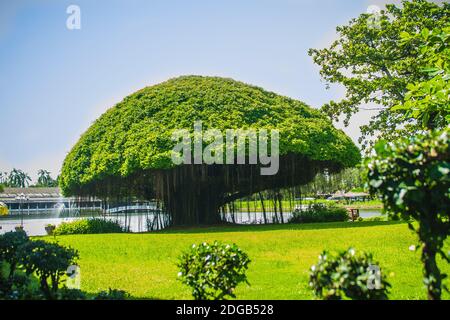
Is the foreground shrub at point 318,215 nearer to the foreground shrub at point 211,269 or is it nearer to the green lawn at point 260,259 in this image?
the green lawn at point 260,259

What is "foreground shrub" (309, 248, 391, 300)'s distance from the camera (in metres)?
4.39

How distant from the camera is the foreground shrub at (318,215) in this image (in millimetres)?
22094

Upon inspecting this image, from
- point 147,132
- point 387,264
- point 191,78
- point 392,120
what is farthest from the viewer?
point 191,78

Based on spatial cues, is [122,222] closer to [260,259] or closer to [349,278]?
[260,259]

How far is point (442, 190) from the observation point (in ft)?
14.3

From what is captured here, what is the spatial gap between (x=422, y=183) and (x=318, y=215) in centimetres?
1816

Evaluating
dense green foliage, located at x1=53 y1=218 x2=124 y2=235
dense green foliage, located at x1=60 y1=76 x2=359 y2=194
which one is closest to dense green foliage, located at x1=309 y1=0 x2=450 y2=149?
dense green foliage, located at x1=60 y1=76 x2=359 y2=194

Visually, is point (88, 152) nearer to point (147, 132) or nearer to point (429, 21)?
point (147, 132)

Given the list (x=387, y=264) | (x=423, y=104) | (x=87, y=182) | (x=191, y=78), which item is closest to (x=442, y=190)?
(x=423, y=104)

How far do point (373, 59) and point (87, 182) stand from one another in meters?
16.5

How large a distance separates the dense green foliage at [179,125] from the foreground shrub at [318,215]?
8.30ft

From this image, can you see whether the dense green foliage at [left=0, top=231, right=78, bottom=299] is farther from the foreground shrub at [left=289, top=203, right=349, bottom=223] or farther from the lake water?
the foreground shrub at [left=289, top=203, right=349, bottom=223]

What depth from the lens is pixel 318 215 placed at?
22.2 metres

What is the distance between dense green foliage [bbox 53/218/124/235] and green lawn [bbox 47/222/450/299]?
3.84 metres
